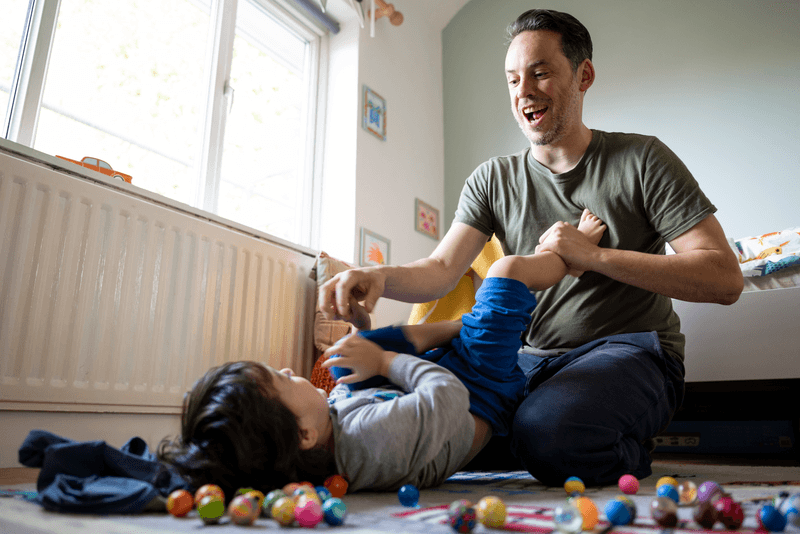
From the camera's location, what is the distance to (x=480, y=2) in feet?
12.5

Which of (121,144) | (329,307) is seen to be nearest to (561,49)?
(329,307)

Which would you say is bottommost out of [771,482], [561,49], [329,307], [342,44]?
[771,482]

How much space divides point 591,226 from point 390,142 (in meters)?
2.22

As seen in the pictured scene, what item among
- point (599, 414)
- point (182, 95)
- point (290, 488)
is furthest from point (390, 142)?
point (290, 488)

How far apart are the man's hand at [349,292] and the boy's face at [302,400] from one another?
156 millimetres

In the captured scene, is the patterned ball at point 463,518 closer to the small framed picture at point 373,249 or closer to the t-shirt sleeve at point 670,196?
the t-shirt sleeve at point 670,196

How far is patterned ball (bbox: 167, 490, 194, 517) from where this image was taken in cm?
69

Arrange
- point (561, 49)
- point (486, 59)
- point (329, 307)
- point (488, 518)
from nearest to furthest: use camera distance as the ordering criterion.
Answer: point (488, 518)
point (329, 307)
point (561, 49)
point (486, 59)

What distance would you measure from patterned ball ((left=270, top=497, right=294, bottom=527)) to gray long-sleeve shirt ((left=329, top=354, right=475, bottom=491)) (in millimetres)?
227

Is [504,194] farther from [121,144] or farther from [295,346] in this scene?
[121,144]

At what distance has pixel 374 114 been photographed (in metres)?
3.22

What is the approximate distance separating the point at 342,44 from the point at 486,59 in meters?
1.02

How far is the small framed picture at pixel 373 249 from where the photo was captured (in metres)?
2.97

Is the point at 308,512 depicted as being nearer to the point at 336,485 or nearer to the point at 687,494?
the point at 336,485
